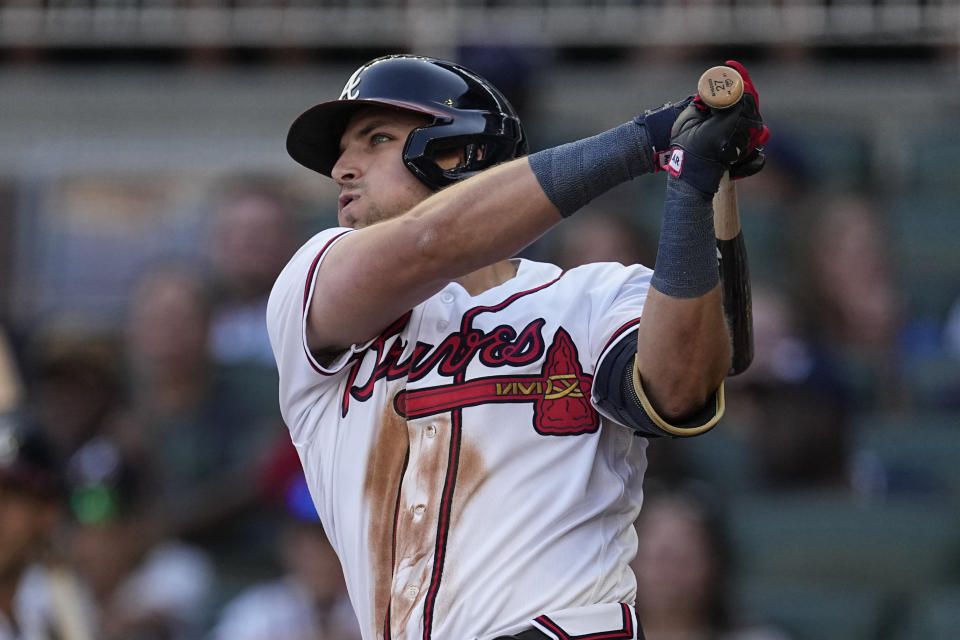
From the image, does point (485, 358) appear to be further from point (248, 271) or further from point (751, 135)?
point (248, 271)

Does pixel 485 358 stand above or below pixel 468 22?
below

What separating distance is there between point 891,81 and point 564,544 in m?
6.89

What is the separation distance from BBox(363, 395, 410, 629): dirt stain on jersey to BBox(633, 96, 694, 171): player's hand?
744 mm

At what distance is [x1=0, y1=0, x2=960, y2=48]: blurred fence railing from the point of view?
8.83 meters

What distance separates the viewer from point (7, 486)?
204 inches

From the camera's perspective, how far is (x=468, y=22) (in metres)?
9.00

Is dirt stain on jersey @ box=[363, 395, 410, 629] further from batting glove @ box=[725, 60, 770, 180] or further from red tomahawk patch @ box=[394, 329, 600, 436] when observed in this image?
batting glove @ box=[725, 60, 770, 180]

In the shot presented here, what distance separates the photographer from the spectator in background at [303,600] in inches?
231

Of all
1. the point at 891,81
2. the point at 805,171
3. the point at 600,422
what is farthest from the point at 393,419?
the point at 891,81

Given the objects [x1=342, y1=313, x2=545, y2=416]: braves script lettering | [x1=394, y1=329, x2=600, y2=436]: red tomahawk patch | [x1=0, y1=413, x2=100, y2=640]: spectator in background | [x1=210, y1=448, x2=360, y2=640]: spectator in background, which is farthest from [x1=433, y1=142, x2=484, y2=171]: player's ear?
[x1=210, y1=448, x2=360, y2=640]: spectator in background

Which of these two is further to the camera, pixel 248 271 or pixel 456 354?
pixel 248 271

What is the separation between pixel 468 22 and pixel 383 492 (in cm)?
641

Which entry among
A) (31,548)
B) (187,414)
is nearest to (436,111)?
(31,548)

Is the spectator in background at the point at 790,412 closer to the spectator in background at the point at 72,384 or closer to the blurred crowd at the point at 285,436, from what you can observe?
the blurred crowd at the point at 285,436
